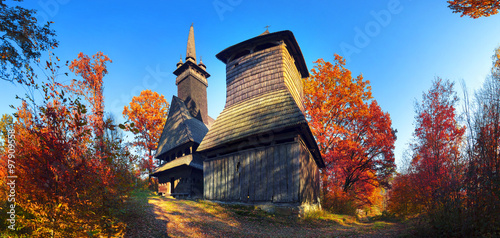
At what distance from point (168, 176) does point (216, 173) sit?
9710 mm

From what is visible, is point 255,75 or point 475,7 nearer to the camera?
point 475,7

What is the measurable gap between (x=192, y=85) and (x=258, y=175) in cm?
1877

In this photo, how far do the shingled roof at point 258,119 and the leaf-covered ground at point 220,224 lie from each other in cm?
409

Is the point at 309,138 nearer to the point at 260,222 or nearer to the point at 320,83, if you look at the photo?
the point at 260,222

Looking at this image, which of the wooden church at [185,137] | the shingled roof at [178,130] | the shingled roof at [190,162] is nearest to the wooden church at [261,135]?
the shingled roof at [190,162]

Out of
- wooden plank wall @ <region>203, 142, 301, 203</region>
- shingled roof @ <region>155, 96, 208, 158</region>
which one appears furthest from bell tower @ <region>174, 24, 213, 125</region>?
wooden plank wall @ <region>203, 142, 301, 203</region>

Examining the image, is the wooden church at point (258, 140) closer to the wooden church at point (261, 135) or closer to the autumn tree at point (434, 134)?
the wooden church at point (261, 135)

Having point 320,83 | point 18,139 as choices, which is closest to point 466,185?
point 18,139

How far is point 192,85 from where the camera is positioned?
27703mm

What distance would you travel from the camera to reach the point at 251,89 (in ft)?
50.0

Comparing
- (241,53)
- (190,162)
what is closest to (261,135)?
(241,53)

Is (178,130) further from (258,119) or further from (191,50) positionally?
(191,50)

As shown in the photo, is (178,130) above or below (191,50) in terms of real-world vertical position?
below

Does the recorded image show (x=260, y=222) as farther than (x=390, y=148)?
No
